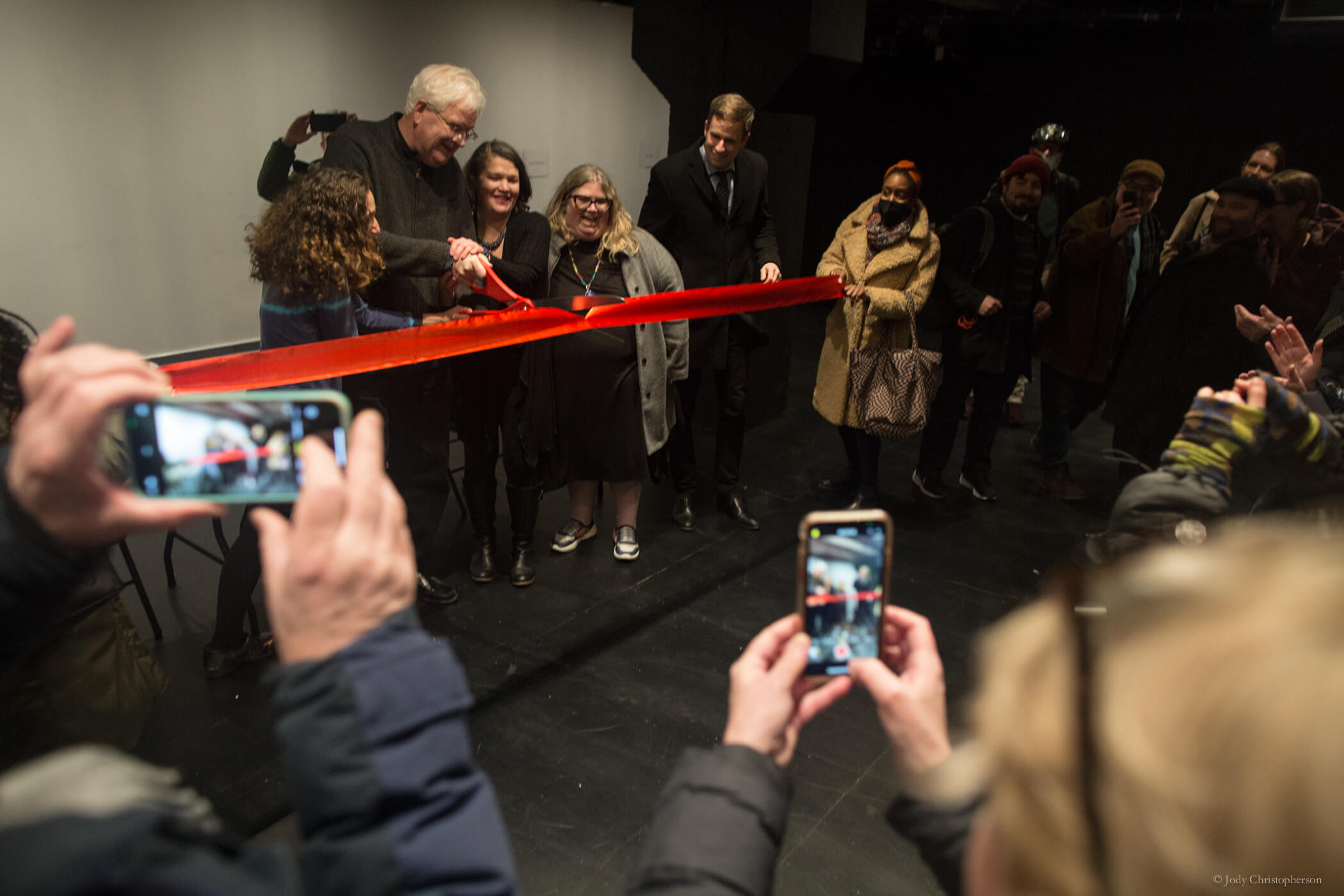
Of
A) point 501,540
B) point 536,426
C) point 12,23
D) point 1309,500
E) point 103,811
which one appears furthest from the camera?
point 12,23

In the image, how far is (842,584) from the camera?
4.33 ft

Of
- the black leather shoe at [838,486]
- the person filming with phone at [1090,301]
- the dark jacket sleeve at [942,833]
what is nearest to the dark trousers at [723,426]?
the black leather shoe at [838,486]

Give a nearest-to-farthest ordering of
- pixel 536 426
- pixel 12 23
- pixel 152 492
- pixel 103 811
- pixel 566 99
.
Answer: pixel 103 811 < pixel 152 492 < pixel 536 426 < pixel 12 23 < pixel 566 99

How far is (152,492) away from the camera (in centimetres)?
109

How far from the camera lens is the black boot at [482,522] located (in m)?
3.55

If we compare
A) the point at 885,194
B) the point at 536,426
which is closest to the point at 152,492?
the point at 536,426

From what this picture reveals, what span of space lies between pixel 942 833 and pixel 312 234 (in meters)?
2.28

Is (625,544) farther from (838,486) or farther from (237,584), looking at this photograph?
(237,584)

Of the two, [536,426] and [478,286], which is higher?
[478,286]

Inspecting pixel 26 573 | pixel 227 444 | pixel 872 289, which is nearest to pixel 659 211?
pixel 872 289

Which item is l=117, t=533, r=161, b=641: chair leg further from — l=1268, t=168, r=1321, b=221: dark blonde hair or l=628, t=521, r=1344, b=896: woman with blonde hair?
l=1268, t=168, r=1321, b=221: dark blonde hair

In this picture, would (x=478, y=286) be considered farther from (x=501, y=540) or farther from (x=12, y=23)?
(x=12, y=23)

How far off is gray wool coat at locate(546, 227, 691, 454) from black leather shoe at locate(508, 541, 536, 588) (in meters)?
0.65

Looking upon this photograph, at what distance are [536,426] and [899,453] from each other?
2.59 metres
